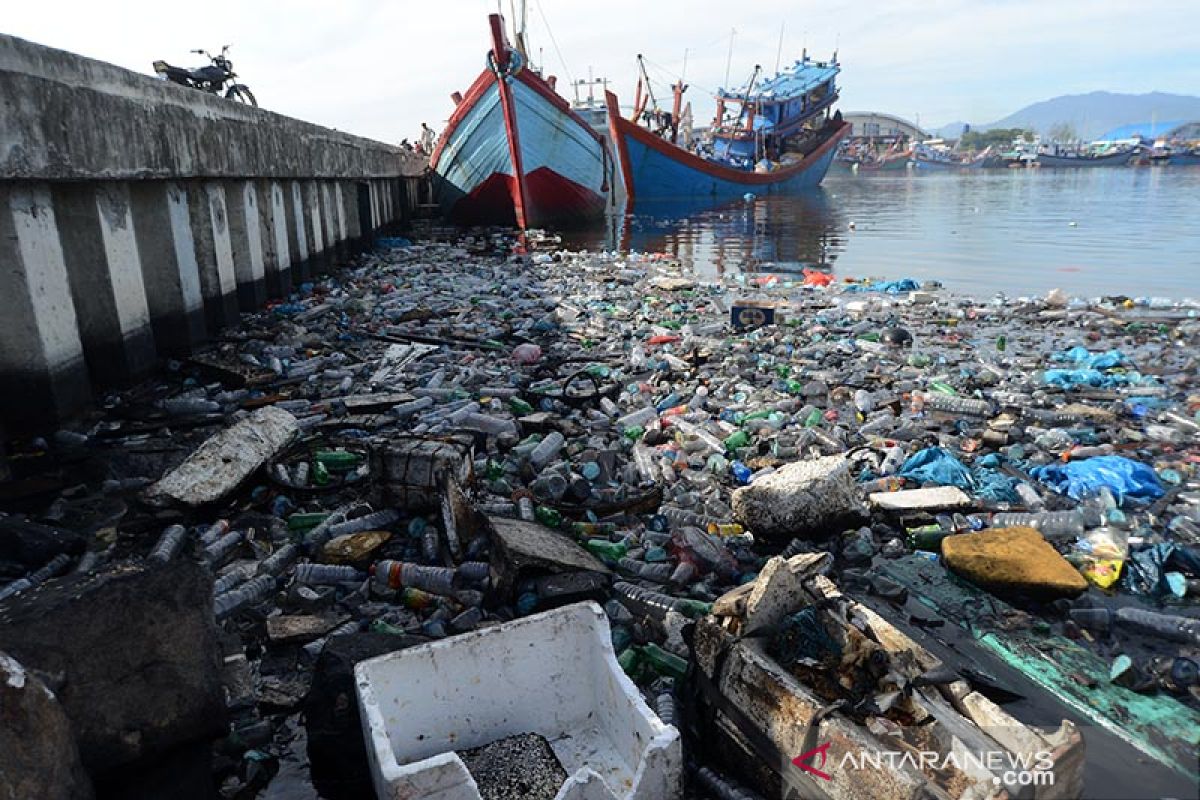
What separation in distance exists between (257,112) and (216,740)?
8346mm

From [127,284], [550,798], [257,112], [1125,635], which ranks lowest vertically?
[1125,635]

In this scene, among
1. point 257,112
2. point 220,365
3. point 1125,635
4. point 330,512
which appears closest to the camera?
point 1125,635

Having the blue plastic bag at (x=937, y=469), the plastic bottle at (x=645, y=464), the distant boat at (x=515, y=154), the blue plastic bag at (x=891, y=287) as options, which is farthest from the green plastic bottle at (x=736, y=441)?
the distant boat at (x=515, y=154)

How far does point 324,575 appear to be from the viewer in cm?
324

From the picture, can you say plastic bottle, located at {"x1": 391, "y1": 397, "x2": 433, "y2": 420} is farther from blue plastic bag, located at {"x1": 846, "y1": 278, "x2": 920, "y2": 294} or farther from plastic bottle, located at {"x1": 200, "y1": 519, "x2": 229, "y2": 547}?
blue plastic bag, located at {"x1": 846, "y1": 278, "x2": 920, "y2": 294}

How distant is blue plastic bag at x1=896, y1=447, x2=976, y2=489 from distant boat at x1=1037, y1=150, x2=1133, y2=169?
84.0 meters

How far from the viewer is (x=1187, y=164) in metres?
65.2

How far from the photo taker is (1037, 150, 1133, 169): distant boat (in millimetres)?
69812

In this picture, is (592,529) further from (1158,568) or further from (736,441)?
(1158,568)

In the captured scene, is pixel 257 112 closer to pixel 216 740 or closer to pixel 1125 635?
pixel 216 740

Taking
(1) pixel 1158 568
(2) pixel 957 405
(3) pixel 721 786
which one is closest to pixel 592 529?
(3) pixel 721 786

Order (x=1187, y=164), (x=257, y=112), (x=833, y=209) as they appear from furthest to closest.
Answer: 1. (x=1187, y=164)
2. (x=833, y=209)
3. (x=257, y=112)

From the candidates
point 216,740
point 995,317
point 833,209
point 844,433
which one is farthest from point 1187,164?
point 216,740

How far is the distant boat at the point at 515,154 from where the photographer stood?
18.6m
